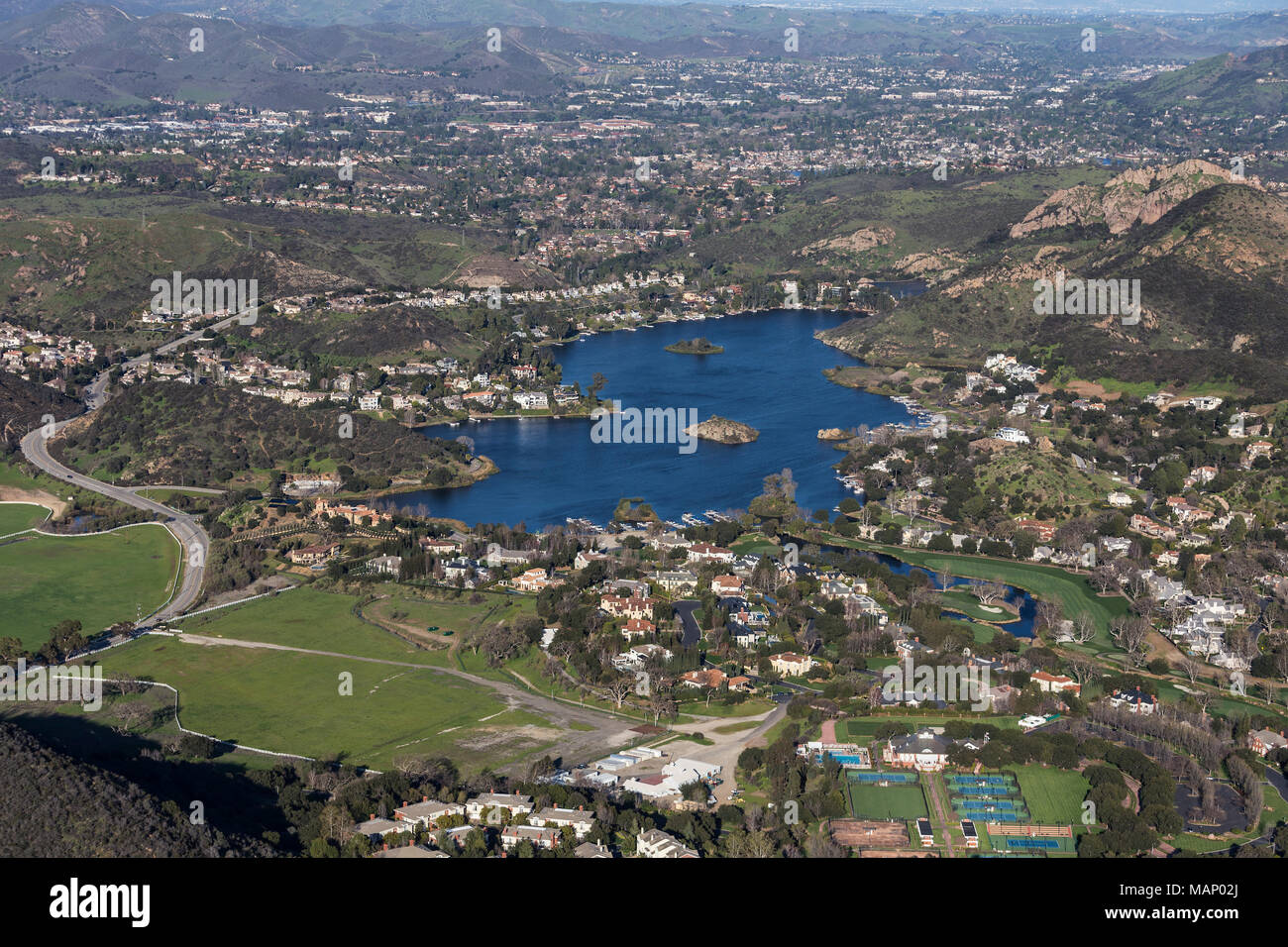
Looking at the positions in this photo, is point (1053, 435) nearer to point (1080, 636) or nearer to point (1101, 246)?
point (1080, 636)

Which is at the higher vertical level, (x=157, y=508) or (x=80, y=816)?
(x=80, y=816)

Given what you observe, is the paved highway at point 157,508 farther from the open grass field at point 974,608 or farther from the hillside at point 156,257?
the open grass field at point 974,608

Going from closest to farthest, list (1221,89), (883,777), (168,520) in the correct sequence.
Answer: (883,777) → (168,520) → (1221,89)

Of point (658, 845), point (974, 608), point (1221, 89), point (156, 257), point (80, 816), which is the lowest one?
point (974, 608)

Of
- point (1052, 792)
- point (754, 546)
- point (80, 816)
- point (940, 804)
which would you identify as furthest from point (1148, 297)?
point (80, 816)

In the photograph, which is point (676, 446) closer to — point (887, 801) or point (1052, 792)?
point (1052, 792)

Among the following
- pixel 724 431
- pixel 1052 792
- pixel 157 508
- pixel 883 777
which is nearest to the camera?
pixel 1052 792

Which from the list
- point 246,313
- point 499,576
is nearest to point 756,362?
point 246,313

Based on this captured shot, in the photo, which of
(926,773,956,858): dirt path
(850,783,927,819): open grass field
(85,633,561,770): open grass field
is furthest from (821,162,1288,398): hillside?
(85,633,561,770): open grass field
